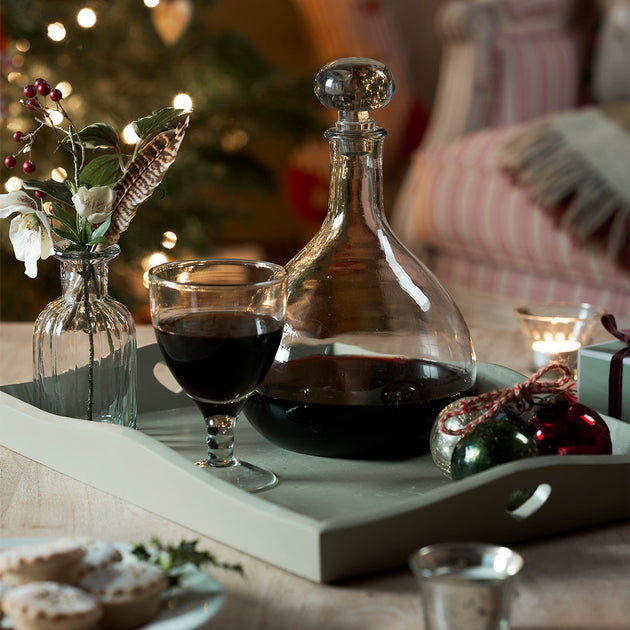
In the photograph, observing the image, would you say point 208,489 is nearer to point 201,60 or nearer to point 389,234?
point 389,234

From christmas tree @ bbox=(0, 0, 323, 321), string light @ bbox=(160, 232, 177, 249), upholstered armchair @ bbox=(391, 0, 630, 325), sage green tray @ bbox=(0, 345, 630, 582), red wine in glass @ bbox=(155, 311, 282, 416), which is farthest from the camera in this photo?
upholstered armchair @ bbox=(391, 0, 630, 325)

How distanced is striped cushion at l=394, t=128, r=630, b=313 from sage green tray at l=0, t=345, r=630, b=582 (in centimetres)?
153

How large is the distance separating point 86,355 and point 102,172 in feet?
0.49

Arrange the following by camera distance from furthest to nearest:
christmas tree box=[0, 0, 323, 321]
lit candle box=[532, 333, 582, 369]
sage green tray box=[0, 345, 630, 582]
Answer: christmas tree box=[0, 0, 323, 321] < lit candle box=[532, 333, 582, 369] < sage green tray box=[0, 345, 630, 582]

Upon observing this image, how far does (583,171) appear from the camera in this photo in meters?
2.17

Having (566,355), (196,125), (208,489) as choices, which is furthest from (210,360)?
(196,125)

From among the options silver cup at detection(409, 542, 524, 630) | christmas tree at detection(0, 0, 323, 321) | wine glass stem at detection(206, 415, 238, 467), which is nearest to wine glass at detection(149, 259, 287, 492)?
wine glass stem at detection(206, 415, 238, 467)

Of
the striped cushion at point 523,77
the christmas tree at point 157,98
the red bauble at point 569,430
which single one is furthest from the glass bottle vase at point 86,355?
the striped cushion at point 523,77

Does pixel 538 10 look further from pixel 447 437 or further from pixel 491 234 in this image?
pixel 447 437

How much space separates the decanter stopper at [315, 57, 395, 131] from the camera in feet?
2.54

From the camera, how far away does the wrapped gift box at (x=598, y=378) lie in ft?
2.63

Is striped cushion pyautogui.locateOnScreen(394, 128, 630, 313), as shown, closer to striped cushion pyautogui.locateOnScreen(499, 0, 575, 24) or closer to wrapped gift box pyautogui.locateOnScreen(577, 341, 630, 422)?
striped cushion pyautogui.locateOnScreen(499, 0, 575, 24)

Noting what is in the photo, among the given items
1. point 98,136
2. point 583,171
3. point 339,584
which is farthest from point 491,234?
point 339,584

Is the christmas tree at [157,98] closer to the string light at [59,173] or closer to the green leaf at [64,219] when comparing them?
the string light at [59,173]
